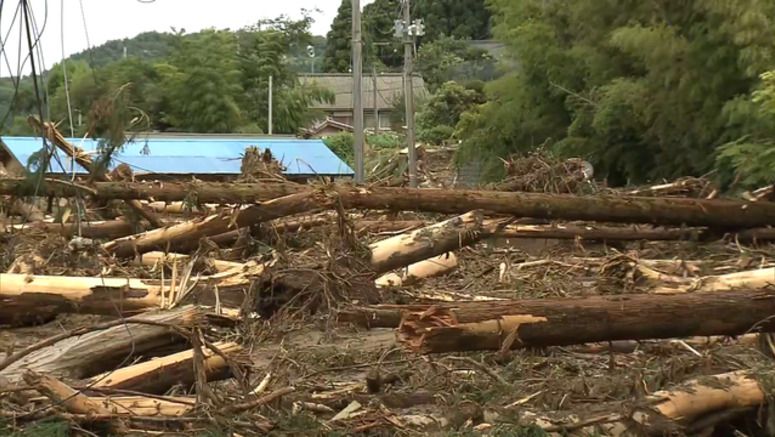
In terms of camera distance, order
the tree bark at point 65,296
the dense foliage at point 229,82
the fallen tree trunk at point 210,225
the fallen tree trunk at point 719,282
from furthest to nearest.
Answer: the fallen tree trunk at point 210,225
the tree bark at point 65,296
the fallen tree trunk at point 719,282
the dense foliage at point 229,82

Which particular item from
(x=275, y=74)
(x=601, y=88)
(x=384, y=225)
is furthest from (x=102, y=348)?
(x=275, y=74)

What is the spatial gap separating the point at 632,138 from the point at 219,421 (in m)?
16.2

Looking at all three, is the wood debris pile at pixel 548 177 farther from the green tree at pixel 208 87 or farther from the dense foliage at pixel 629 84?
the green tree at pixel 208 87

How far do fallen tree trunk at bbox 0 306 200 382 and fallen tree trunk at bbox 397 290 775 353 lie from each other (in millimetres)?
1354

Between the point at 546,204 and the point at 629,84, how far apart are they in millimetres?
9759

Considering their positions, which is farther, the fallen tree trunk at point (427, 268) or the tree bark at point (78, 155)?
the fallen tree trunk at point (427, 268)

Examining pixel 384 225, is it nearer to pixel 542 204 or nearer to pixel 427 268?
pixel 427 268

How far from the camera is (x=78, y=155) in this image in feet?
21.0

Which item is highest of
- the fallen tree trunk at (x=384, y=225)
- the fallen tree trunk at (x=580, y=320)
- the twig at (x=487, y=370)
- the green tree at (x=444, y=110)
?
the fallen tree trunk at (x=580, y=320)

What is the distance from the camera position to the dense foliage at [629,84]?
48.5ft

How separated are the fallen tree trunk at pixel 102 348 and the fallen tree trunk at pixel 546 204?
292 cm

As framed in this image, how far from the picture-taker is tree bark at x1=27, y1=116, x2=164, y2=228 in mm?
3727

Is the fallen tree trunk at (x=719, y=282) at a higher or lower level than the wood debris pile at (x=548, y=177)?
lower

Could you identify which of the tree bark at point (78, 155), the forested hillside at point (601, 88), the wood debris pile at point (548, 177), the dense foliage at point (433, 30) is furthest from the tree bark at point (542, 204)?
the dense foliage at point (433, 30)
